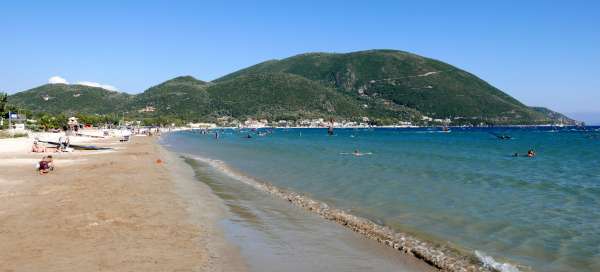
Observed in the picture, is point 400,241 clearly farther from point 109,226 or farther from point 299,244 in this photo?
point 109,226

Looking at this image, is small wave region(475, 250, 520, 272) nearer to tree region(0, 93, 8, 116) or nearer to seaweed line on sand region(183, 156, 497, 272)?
seaweed line on sand region(183, 156, 497, 272)

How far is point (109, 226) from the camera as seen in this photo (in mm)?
12562

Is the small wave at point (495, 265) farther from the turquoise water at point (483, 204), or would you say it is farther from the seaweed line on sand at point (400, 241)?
the turquoise water at point (483, 204)

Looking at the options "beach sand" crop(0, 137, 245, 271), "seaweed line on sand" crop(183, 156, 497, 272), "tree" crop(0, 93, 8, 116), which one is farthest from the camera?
"tree" crop(0, 93, 8, 116)

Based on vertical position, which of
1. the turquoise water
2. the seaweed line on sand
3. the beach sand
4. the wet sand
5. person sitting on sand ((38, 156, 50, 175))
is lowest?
the turquoise water

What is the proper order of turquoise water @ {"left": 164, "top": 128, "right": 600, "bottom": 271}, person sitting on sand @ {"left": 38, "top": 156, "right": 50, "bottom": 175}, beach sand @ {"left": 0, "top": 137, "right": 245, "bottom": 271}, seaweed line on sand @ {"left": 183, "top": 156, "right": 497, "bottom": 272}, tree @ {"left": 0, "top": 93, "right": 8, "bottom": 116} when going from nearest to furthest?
beach sand @ {"left": 0, "top": 137, "right": 245, "bottom": 271} → seaweed line on sand @ {"left": 183, "top": 156, "right": 497, "bottom": 272} → turquoise water @ {"left": 164, "top": 128, "right": 600, "bottom": 271} → person sitting on sand @ {"left": 38, "top": 156, "right": 50, "bottom": 175} → tree @ {"left": 0, "top": 93, "right": 8, "bottom": 116}

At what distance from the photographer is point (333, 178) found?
2814cm

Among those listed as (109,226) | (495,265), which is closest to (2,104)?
(109,226)

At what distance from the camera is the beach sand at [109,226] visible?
9508 mm

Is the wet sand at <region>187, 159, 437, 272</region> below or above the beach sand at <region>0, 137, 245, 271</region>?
below

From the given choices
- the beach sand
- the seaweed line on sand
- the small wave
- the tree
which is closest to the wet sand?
the seaweed line on sand

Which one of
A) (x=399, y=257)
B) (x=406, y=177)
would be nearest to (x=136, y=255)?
(x=399, y=257)

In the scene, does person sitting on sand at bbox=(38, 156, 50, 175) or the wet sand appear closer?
the wet sand

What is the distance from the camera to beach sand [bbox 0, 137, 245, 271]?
951 centimetres
